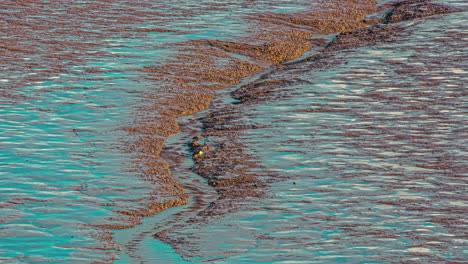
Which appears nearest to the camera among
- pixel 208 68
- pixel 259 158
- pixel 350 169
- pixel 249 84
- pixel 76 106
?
pixel 350 169

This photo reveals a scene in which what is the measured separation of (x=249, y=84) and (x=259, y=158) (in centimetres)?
353

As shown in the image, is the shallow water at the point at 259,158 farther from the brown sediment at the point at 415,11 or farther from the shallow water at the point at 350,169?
the brown sediment at the point at 415,11

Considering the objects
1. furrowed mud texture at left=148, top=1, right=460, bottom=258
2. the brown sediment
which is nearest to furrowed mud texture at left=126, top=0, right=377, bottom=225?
furrowed mud texture at left=148, top=1, right=460, bottom=258

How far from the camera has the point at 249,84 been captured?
11984mm

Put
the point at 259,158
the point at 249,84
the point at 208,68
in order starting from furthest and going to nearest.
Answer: the point at 208,68 < the point at 249,84 < the point at 259,158

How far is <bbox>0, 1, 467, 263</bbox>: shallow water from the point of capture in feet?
21.3

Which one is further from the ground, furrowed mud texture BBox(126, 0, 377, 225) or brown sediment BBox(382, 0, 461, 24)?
brown sediment BBox(382, 0, 461, 24)

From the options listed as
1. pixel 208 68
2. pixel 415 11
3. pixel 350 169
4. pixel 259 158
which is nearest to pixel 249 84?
pixel 208 68

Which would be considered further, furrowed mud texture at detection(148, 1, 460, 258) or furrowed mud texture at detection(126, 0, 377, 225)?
furrowed mud texture at detection(126, 0, 377, 225)

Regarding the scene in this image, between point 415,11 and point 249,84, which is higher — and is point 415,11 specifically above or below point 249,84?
above

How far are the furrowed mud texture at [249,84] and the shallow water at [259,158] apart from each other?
0.46 feet

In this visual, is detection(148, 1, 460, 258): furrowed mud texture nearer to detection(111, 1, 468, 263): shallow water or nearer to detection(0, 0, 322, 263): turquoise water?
detection(111, 1, 468, 263): shallow water

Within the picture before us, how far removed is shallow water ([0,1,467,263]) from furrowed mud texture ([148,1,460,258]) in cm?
14

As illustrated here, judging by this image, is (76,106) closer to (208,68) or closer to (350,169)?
(208,68)
